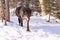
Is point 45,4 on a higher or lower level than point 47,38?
higher

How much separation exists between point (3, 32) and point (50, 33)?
3652mm

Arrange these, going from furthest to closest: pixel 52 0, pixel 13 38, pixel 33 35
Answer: pixel 52 0 → pixel 33 35 → pixel 13 38

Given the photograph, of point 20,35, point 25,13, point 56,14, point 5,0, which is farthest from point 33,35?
point 56,14

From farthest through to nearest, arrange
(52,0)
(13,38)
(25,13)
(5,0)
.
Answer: (52,0) → (5,0) → (25,13) → (13,38)

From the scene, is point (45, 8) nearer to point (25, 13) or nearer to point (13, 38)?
point (25, 13)

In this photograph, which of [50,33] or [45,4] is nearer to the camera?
[50,33]

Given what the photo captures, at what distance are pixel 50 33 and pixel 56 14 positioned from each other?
743cm

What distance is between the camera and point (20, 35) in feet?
42.5

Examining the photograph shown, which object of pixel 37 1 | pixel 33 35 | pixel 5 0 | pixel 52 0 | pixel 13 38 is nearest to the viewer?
pixel 13 38

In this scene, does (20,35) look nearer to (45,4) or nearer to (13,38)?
(13,38)

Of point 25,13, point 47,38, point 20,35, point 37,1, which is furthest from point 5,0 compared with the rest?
point 37,1

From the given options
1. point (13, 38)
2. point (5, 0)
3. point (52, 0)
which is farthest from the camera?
point (52, 0)

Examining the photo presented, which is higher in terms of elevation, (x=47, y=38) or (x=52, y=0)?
(x=52, y=0)

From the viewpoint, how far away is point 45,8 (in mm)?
21500
